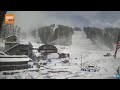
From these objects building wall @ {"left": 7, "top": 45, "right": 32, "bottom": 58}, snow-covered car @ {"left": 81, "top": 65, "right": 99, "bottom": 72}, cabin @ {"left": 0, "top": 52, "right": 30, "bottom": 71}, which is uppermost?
building wall @ {"left": 7, "top": 45, "right": 32, "bottom": 58}

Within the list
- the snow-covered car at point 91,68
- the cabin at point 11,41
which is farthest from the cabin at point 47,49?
the snow-covered car at point 91,68

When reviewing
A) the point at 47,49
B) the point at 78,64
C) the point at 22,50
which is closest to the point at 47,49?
the point at 47,49

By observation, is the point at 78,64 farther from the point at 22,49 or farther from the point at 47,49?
the point at 22,49

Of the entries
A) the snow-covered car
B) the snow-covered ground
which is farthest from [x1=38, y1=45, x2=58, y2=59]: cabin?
the snow-covered car

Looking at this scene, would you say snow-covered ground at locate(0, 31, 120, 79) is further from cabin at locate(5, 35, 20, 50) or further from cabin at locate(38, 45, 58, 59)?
cabin at locate(5, 35, 20, 50)

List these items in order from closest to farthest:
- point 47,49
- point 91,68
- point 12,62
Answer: point 91,68, point 12,62, point 47,49

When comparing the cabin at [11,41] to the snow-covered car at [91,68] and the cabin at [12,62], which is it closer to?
the cabin at [12,62]

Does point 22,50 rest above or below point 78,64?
above

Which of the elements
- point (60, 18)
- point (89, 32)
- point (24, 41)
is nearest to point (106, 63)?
point (89, 32)
